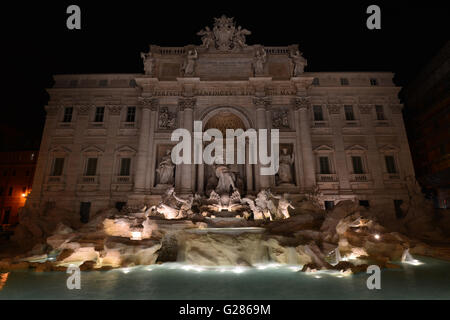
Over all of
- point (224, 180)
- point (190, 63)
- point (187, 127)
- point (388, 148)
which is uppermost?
point (190, 63)

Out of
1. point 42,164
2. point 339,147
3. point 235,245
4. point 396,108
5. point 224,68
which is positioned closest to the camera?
→ point 235,245

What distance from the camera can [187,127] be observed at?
68.0 ft

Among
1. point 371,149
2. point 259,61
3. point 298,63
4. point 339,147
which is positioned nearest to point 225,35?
point 259,61

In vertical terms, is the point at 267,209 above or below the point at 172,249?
above

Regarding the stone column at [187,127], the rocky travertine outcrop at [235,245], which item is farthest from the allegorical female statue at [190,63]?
the rocky travertine outcrop at [235,245]

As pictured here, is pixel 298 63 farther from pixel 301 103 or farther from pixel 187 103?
pixel 187 103

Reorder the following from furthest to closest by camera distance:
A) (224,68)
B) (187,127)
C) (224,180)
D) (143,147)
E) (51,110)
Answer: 1. (51,110)
2. (224,68)
3. (187,127)
4. (143,147)
5. (224,180)

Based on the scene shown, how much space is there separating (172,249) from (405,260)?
425 inches

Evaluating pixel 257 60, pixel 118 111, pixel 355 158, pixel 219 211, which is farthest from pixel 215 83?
pixel 355 158

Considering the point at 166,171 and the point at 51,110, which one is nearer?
the point at 166,171

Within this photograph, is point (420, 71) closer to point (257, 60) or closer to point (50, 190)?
point (257, 60)

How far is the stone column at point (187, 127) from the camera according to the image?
19.3 m

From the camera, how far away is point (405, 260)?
10.6 m

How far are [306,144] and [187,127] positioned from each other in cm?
1044
